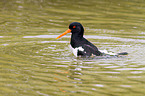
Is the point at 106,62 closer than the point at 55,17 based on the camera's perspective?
Yes

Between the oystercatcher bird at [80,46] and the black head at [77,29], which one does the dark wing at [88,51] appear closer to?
the oystercatcher bird at [80,46]

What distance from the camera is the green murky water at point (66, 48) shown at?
866cm

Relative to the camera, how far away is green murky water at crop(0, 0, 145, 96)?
28.4ft

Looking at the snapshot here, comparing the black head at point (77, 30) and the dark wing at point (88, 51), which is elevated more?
the black head at point (77, 30)

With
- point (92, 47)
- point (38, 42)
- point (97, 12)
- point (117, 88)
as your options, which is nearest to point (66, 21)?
point (97, 12)

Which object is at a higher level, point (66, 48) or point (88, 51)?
point (88, 51)

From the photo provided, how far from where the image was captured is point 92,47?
11.5 metres

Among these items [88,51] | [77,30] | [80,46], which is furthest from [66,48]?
[88,51]

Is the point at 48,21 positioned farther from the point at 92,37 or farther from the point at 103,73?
the point at 103,73

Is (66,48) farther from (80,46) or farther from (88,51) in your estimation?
(88,51)

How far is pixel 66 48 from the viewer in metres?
12.9

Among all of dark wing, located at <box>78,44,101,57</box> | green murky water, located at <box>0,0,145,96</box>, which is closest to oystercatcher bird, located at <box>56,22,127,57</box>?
dark wing, located at <box>78,44,101,57</box>

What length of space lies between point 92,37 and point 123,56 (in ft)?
11.1

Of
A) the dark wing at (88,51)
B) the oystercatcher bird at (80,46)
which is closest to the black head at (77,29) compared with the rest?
the oystercatcher bird at (80,46)
